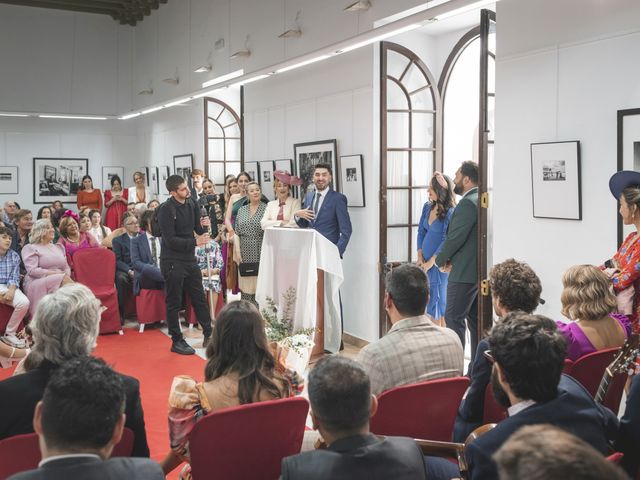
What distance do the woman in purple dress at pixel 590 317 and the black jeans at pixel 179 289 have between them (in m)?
4.60

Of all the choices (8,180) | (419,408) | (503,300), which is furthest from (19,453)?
(8,180)

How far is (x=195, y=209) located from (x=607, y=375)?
512cm

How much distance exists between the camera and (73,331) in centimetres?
297

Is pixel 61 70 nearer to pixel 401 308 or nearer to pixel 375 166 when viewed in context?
pixel 375 166

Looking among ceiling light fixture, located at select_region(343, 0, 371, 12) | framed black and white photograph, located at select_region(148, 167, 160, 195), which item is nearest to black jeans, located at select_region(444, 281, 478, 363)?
ceiling light fixture, located at select_region(343, 0, 371, 12)

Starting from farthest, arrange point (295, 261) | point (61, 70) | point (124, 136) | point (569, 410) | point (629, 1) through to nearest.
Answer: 1. point (124, 136)
2. point (61, 70)
3. point (295, 261)
4. point (629, 1)
5. point (569, 410)

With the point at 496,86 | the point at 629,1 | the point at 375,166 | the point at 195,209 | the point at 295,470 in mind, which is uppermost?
the point at 629,1

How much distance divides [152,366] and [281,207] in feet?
7.53

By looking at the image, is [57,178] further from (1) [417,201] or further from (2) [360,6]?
(2) [360,6]

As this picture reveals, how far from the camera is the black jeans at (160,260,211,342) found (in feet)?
23.5

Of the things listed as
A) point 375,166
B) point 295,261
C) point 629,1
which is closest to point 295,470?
point 629,1

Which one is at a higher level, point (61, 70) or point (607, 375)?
point (61, 70)

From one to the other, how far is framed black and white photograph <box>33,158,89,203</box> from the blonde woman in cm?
910

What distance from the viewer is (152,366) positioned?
6820mm
